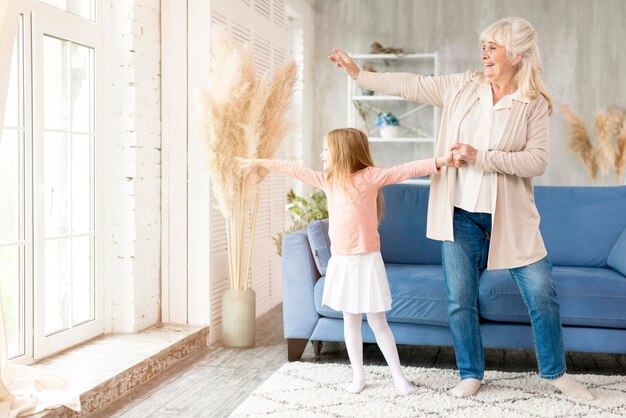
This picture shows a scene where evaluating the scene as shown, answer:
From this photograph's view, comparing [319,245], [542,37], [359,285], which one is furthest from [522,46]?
[542,37]

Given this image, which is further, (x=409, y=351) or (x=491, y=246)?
(x=409, y=351)

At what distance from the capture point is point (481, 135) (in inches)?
115

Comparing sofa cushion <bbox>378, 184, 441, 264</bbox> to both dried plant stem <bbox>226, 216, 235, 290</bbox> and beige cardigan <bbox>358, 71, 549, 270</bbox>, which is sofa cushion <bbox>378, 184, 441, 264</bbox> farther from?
beige cardigan <bbox>358, 71, 549, 270</bbox>

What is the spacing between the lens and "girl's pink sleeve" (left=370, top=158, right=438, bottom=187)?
2.90 m

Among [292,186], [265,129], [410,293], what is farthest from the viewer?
[292,186]

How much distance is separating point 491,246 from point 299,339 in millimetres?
1115

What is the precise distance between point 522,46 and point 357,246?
998mm

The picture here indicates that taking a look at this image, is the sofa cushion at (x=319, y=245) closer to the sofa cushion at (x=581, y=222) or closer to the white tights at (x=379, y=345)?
the white tights at (x=379, y=345)

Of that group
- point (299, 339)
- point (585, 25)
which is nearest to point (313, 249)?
point (299, 339)

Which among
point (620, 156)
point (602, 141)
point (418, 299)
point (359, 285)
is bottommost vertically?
point (418, 299)

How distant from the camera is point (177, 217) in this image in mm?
3898

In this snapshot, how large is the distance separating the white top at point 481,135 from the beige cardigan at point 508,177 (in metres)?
0.02

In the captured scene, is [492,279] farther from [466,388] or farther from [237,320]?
[237,320]

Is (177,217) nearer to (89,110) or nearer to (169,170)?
(169,170)
